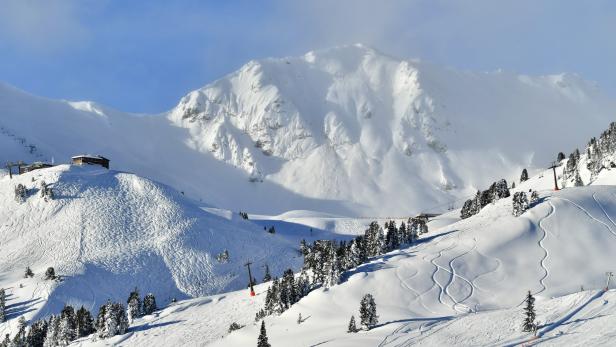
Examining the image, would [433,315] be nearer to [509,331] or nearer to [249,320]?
[509,331]

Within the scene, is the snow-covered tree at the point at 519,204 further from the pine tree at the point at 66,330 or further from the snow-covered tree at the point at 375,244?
the pine tree at the point at 66,330

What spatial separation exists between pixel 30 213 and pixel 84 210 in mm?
8801

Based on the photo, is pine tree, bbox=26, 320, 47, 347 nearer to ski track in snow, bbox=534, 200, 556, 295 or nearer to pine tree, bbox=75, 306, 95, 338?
pine tree, bbox=75, 306, 95, 338

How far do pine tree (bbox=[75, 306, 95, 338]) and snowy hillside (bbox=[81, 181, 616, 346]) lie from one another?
5.68m

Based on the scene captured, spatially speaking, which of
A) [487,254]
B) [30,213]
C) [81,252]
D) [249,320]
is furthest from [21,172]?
[487,254]

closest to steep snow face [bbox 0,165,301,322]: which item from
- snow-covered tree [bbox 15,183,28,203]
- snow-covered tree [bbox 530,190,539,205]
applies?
snow-covered tree [bbox 15,183,28,203]

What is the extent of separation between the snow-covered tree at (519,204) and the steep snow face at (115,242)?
39.8 m

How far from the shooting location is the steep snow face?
332 ft

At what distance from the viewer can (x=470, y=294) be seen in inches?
2648

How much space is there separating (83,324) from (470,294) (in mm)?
41709

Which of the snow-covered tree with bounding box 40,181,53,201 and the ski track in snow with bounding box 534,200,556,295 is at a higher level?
the snow-covered tree with bounding box 40,181,53,201

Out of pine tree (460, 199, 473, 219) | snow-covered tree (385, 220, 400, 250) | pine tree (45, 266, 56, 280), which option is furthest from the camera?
pine tree (460, 199, 473, 219)

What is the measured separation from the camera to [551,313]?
5128 centimetres

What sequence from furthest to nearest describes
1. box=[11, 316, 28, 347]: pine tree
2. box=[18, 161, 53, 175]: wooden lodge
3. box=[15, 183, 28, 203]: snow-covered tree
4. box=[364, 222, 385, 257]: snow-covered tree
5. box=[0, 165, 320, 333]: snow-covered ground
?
box=[18, 161, 53, 175]: wooden lodge, box=[15, 183, 28, 203]: snow-covered tree, box=[0, 165, 320, 333]: snow-covered ground, box=[364, 222, 385, 257]: snow-covered tree, box=[11, 316, 28, 347]: pine tree
